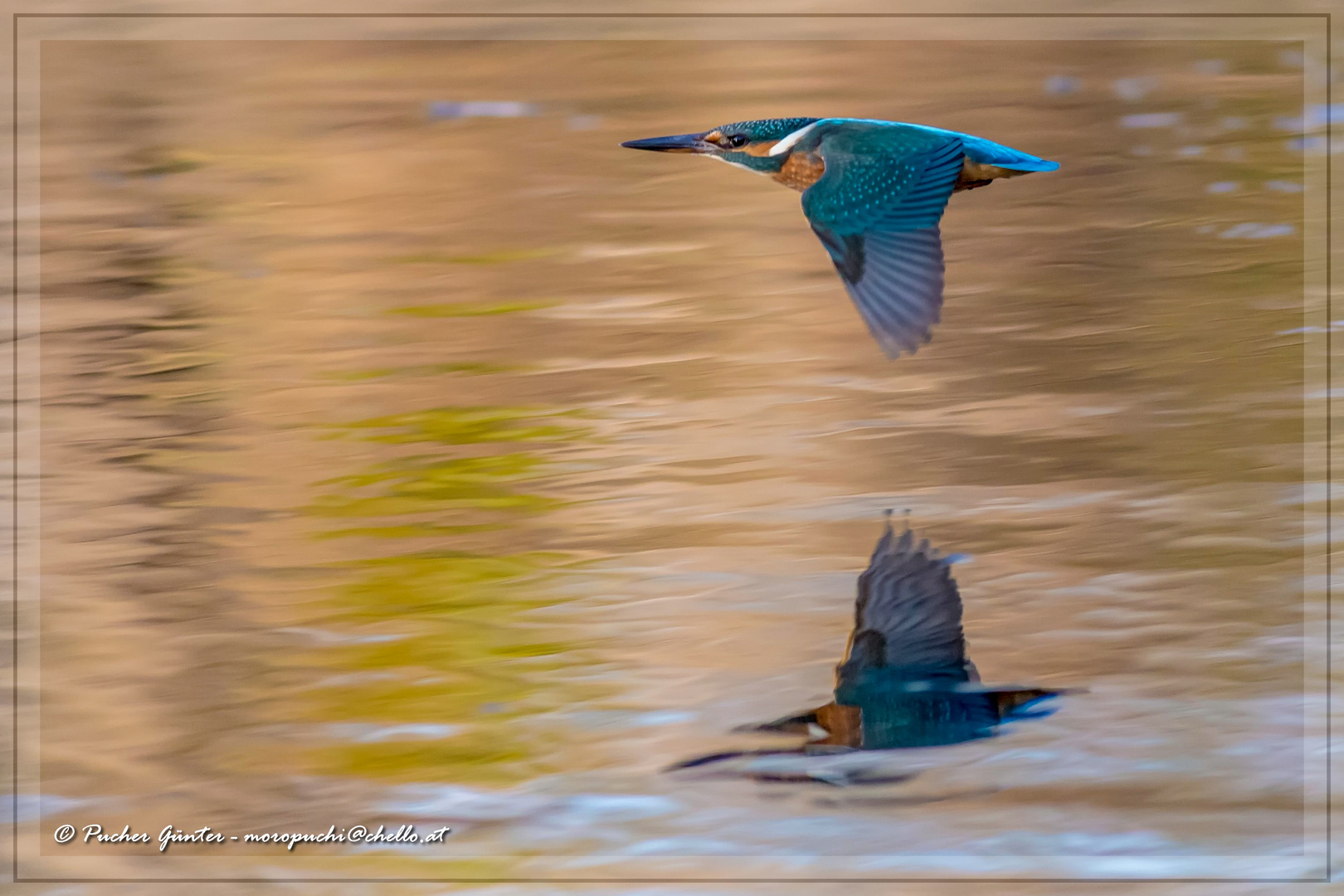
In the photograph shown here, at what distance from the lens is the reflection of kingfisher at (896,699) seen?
2381 mm

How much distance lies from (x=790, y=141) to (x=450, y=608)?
1.45 meters

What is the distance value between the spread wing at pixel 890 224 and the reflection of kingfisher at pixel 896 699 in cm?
51

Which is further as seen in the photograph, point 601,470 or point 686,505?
point 601,470

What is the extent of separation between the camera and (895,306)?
3072 millimetres

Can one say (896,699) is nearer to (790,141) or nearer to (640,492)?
(640,492)

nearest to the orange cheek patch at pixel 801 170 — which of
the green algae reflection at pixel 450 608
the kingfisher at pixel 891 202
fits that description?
the kingfisher at pixel 891 202

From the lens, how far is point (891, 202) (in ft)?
10.5

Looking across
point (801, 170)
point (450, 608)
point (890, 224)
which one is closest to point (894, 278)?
point (890, 224)

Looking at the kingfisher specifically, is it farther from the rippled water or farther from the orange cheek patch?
the rippled water

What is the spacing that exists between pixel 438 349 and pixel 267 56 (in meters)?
4.79

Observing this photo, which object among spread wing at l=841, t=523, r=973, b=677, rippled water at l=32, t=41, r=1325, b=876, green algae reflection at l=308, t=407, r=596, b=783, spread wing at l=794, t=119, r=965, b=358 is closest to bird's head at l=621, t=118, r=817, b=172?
spread wing at l=794, t=119, r=965, b=358

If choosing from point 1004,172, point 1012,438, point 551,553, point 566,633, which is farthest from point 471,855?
point 1004,172

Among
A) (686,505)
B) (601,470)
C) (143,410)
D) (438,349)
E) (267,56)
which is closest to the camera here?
(686,505)

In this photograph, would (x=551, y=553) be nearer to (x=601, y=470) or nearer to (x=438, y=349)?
(x=601, y=470)
